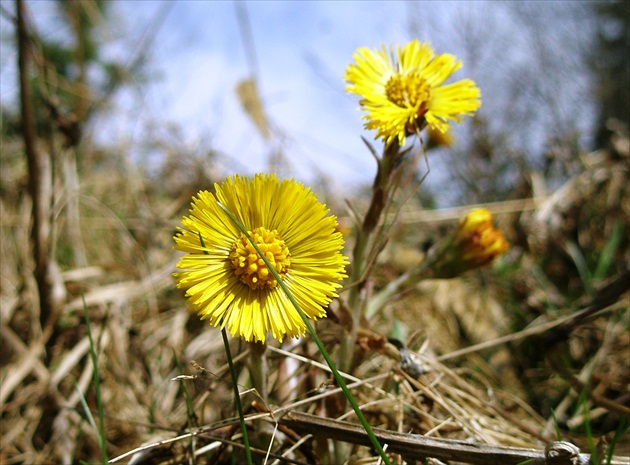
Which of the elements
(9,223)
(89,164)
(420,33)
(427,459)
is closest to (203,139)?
(89,164)

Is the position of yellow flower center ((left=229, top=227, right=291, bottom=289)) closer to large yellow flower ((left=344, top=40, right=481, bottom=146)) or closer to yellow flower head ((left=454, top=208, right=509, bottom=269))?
large yellow flower ((left=344, top=40, right=481, bottom=146))

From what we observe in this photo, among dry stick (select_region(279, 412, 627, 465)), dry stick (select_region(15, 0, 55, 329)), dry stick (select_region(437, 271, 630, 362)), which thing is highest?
dry stick (select_region(15, 0, 55, 329))

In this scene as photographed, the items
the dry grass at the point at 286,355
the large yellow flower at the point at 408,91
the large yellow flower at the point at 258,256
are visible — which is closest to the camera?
the large yellow flower at the point at 258,256

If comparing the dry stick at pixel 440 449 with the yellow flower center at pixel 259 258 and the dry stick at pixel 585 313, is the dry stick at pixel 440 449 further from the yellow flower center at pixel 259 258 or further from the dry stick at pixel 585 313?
the dry stick at pixel 585 313

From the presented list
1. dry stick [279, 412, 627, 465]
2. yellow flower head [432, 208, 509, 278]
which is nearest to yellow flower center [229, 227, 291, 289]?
dry stick [279, 412, 627, 465]

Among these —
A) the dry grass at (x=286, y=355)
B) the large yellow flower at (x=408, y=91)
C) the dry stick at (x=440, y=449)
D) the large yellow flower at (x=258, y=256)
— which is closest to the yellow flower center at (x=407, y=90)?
the large yellow flower at (x=408, y=91)

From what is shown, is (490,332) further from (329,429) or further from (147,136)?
(147,136)
